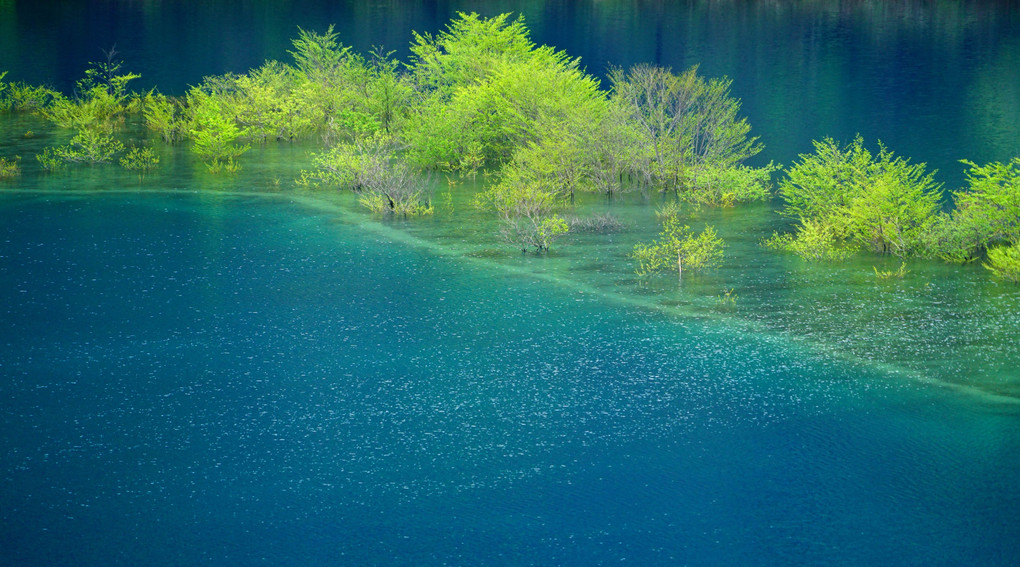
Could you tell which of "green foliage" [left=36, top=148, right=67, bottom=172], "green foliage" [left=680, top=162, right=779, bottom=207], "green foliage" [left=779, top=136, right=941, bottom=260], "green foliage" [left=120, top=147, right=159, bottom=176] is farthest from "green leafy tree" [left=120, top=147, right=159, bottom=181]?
"green foliage" [left=779, top=136, right=941, bottom=260]

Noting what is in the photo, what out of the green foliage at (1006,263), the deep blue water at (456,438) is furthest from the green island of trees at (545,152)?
the deep blue water at (456,438)

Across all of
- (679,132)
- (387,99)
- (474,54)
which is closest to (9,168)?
(387,99)

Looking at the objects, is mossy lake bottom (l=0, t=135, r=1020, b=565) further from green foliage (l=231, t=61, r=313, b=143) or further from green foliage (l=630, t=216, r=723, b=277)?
green foliage (l=231, t=61, r=313, b=143)

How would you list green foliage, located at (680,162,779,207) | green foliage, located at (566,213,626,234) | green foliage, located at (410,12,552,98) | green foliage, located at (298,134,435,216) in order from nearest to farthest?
green foliage, located at (566,213,626,234) → green foliage, located at (298,134,435,216) → green foliage, located at (680,162,779,207) → green foliage, located at (410,12,552,98)

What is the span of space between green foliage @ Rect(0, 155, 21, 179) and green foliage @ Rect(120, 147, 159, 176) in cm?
242

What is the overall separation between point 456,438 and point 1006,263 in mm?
9578

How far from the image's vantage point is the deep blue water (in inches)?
368

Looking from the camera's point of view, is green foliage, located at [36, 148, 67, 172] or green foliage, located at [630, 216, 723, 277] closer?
green foliage, located at [630, 216, 723, 277]

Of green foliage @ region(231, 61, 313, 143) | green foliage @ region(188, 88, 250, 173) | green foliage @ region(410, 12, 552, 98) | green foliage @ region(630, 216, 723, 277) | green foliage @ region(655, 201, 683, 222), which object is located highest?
green foliage @ region(410, 12, 552, 98)

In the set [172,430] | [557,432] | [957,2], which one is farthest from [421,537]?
[957,2]

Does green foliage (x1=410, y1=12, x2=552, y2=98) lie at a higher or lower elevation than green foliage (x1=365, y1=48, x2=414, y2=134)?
higher

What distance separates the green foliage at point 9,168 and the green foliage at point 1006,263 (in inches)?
840

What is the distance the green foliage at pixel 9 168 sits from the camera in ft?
83.2

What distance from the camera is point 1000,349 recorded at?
13469 mm
